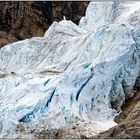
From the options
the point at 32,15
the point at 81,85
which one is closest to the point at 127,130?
the point at 81,85

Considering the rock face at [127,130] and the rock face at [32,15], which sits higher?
the rock face at [127,130]

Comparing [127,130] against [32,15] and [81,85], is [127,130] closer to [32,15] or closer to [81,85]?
[81,85]

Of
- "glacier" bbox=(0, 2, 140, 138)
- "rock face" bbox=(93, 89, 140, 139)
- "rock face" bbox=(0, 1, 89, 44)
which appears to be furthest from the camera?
"rock face" bbox=(0, 1, 89, 44)

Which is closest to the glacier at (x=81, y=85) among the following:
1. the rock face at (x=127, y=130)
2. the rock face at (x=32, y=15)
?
the rock face at (x=127, y=130)

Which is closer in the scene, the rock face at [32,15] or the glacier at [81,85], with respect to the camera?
the glacier at [81,85]

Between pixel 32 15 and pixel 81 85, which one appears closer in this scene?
pixel 81 85

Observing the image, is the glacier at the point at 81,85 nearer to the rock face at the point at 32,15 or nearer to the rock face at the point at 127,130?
the rock face at the point at 127,130

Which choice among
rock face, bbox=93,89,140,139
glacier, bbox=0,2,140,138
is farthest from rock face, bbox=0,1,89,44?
rock face, bbox=93,89,140,139

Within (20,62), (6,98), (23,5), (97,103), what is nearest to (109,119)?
(97,103)

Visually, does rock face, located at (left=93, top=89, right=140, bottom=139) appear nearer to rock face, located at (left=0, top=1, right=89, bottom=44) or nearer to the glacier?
the glacier
